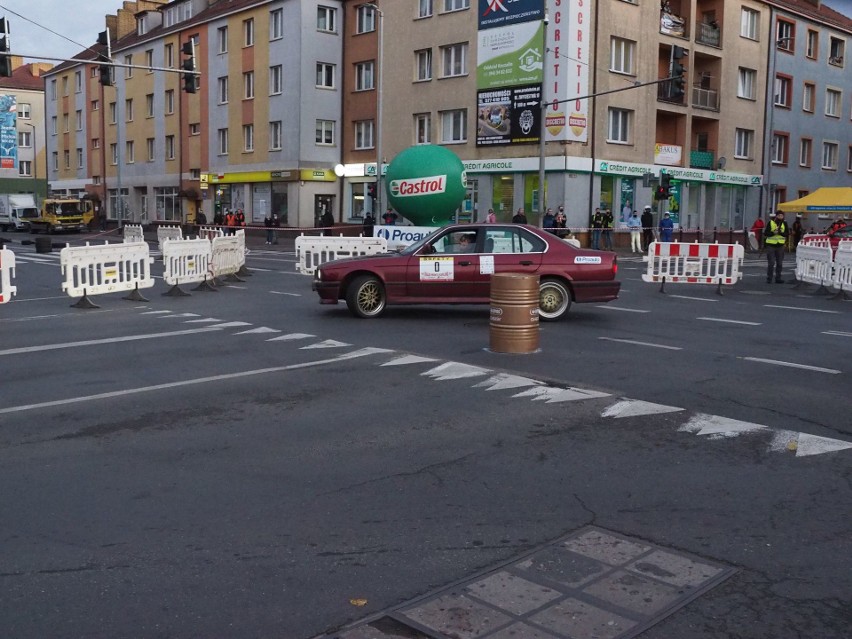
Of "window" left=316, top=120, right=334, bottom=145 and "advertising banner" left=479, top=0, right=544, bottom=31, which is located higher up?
"advertising banner" left=479, top=0, right=544, bottom=31

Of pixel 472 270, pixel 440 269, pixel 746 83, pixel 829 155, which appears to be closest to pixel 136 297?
pixel 440 269

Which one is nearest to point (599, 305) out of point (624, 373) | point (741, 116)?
point (624, 373)

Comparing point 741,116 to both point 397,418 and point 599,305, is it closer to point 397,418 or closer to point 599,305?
point 599,305

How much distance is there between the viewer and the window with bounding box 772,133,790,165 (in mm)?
48406

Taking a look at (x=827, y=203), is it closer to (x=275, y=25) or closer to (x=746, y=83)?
(x=746, y=83)

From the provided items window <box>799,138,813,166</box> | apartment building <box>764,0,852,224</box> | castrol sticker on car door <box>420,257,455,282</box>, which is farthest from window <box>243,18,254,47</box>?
castrol sticker on car door <box>420,257,455,282</box>

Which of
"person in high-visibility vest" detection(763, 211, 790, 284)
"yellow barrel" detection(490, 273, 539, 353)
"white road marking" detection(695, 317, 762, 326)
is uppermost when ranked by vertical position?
"person in high-visibility vest" detection(763, 211, 790, 284)

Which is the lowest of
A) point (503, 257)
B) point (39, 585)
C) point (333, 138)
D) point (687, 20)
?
point (39, 585)

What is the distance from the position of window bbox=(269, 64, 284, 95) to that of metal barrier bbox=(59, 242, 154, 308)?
31.7 m

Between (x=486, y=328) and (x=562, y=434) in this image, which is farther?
(x=486, y=328)

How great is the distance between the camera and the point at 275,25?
48.3 metres

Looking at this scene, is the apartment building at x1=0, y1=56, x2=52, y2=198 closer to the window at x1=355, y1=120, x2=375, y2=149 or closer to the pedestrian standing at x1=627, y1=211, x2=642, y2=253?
the window at x1=355, y1=120, x2=375, y2=149

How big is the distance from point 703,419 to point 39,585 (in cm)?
536

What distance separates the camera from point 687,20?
140 feet
